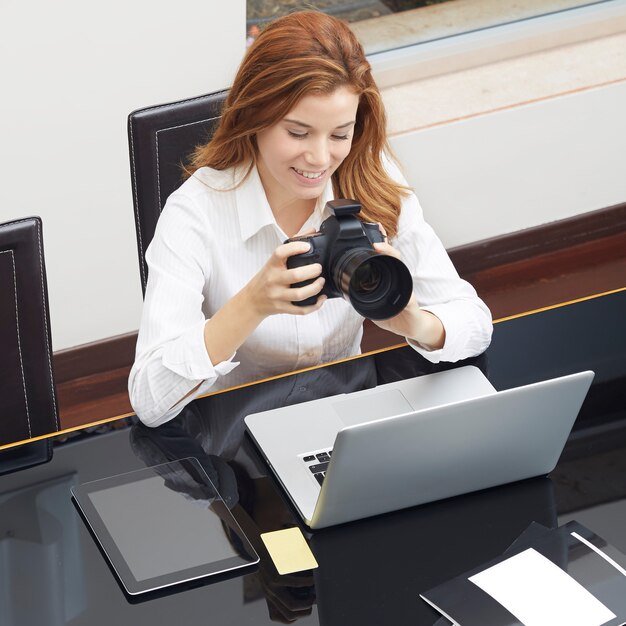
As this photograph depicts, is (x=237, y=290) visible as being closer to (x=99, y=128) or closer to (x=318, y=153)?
(x=318, y=153)

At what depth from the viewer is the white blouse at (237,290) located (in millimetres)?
1513

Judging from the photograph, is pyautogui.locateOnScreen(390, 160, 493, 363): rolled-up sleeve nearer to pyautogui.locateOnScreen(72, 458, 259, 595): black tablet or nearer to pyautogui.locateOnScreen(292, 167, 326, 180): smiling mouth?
pyautogui.locateOnScreen(292, 167, 326, 180): smiling mouth

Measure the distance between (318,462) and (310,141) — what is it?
43 centimetres

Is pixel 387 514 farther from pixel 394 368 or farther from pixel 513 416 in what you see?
pixel 394 368

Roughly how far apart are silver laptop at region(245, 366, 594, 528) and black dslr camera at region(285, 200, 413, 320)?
15 centimetres

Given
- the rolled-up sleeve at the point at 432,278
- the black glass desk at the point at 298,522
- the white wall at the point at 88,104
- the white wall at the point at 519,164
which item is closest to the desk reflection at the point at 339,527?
the black glass desk at the point at 298,522

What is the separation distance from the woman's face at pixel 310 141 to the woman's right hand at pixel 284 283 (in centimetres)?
20

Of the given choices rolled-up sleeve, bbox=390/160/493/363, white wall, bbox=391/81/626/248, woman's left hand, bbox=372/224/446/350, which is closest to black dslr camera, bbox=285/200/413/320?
woman's left hand, bbox=372/224/446/350

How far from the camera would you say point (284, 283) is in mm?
1355

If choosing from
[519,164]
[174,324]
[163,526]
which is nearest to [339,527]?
[163,526]

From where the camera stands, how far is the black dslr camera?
131 cm

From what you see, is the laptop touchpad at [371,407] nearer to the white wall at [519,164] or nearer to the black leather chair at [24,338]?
the black leather chair at [24,338]

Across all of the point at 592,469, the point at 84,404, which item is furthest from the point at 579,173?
the point at 592,469

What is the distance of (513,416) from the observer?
4.08 ft
